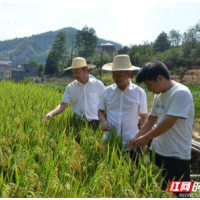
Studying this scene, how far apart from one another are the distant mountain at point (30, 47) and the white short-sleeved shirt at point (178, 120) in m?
136

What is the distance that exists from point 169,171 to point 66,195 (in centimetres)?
78

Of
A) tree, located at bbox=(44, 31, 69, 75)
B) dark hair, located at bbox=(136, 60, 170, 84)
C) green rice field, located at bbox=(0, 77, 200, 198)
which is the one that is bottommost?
green rice field, located at bbox=(0, 77, 200, 198)

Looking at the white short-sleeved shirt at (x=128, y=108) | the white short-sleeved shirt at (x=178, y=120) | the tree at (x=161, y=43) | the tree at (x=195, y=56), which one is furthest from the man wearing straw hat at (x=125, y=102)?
the tree at (x=161, y=43)

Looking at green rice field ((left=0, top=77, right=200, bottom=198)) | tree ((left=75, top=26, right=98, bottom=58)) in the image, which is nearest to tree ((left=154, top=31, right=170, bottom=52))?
tree ((left=75, top=26, right=98, bottom=58))

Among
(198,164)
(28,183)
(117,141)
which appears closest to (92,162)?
(117,141)

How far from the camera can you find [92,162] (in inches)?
66.1

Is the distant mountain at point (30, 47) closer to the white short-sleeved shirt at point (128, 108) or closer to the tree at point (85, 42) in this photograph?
the tree at point (85, 42)

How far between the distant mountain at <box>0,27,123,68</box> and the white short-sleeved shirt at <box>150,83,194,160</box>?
136 metres

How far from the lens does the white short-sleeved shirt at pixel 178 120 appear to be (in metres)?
1.52

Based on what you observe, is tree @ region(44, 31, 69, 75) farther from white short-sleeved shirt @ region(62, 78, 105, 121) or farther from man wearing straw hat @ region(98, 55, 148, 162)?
man wearing straw hat @ region(98, 55, 148, 162)

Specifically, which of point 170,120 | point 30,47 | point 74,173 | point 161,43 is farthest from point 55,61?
point 30,47

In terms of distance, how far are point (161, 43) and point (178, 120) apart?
4549 centimetres

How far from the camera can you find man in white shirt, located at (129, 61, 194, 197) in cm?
153

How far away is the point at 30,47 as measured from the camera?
501 ft
